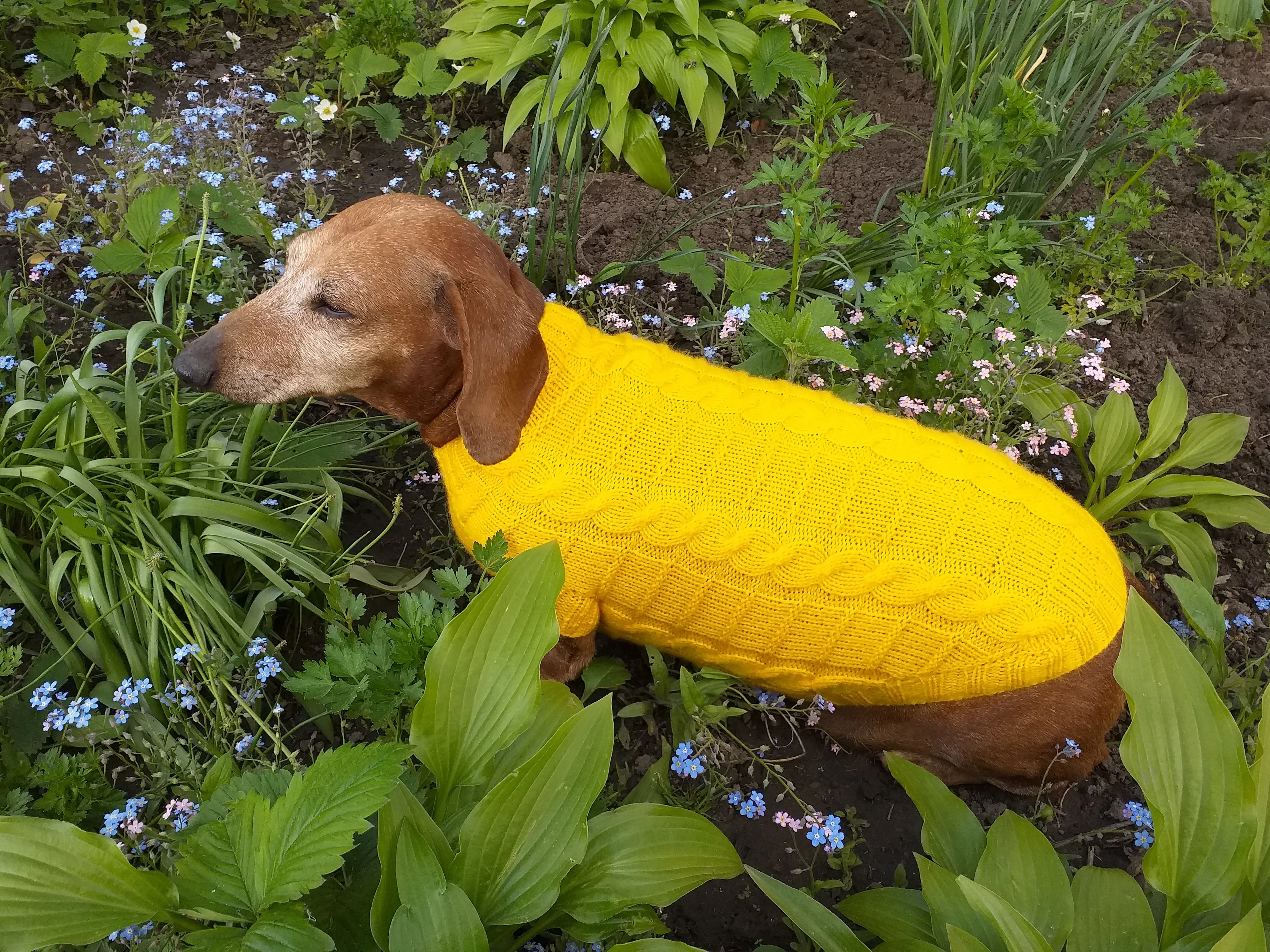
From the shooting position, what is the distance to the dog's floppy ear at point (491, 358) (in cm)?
177

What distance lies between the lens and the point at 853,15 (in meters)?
4.34

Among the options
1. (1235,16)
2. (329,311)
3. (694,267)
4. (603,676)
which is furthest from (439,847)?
(1235,16)

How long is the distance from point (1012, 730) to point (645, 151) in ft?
9.06

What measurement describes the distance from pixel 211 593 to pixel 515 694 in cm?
112

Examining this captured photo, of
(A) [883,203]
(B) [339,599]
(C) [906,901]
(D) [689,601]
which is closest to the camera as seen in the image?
(C) [906,901]

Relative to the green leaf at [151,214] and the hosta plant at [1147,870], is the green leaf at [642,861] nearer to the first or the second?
the hosta plant at [1147,870]

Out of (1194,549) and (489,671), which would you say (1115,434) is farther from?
(489,671)

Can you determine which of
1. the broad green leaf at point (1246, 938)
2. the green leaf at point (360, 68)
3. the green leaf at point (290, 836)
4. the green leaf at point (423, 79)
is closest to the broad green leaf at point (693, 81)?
the green leaf at point (423, 79)

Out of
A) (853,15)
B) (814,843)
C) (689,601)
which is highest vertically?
(853,15)

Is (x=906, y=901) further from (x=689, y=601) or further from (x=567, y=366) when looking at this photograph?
(x=567, y=366)

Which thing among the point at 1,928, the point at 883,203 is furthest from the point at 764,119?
the point at 1,928

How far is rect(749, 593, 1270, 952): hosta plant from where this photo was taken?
1410 mm

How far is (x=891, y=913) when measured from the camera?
5.54 ft

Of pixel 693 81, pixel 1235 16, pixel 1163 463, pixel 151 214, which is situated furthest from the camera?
pixel 1235 16
